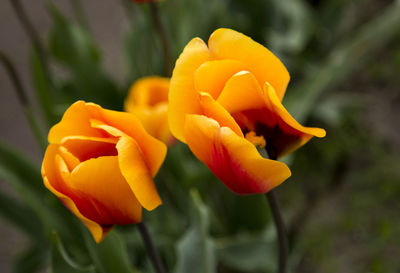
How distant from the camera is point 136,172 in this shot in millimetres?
289

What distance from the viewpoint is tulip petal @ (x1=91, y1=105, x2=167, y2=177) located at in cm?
30

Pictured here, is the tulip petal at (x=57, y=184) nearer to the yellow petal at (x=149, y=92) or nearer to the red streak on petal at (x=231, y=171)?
the red streak on petal at (x=231, y=171)

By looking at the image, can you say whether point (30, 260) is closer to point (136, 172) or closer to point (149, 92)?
point (149, 92)

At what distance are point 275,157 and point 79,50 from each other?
63 cm

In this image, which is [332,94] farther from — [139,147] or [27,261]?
[139,147]

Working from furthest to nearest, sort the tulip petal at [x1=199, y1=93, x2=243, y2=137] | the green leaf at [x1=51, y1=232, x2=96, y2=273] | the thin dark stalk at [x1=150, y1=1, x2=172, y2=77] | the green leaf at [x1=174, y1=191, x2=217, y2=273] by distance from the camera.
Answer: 1. the thin dark stalk at [x1=150, y1=1, x2=172, y2=77]
2. the green leaf at [x1=174, y1=191, x2=217, y2=273]
3. the green leaf at [x1=51, y1=232, x2=96, y2=273]
4. the tulip petal at [x1=199, y1=93, x2=243, y2=137]

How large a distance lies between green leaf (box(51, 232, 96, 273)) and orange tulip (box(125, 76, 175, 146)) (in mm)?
306

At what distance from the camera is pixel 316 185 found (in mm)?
1188

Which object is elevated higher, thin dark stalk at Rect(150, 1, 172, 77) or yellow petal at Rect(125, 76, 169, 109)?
thin dark stalk at Rect(150, 1, 172, 77)

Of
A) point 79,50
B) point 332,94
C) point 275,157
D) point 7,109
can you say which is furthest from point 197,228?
point 7,109

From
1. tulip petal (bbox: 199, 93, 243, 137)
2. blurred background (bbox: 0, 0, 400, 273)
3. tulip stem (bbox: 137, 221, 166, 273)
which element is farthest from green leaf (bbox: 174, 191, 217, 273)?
tulip petal (bbox: 199, 93, 243, 137)

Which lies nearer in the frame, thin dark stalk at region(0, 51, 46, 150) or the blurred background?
thin dark stalk at region(0, 51, 46, 150)

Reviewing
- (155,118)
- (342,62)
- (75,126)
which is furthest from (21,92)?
(342,62)

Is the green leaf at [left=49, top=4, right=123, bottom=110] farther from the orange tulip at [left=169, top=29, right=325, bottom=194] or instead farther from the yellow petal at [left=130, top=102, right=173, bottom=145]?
the orange tulip at [left=169, top=29, right=325, bottom=194]
